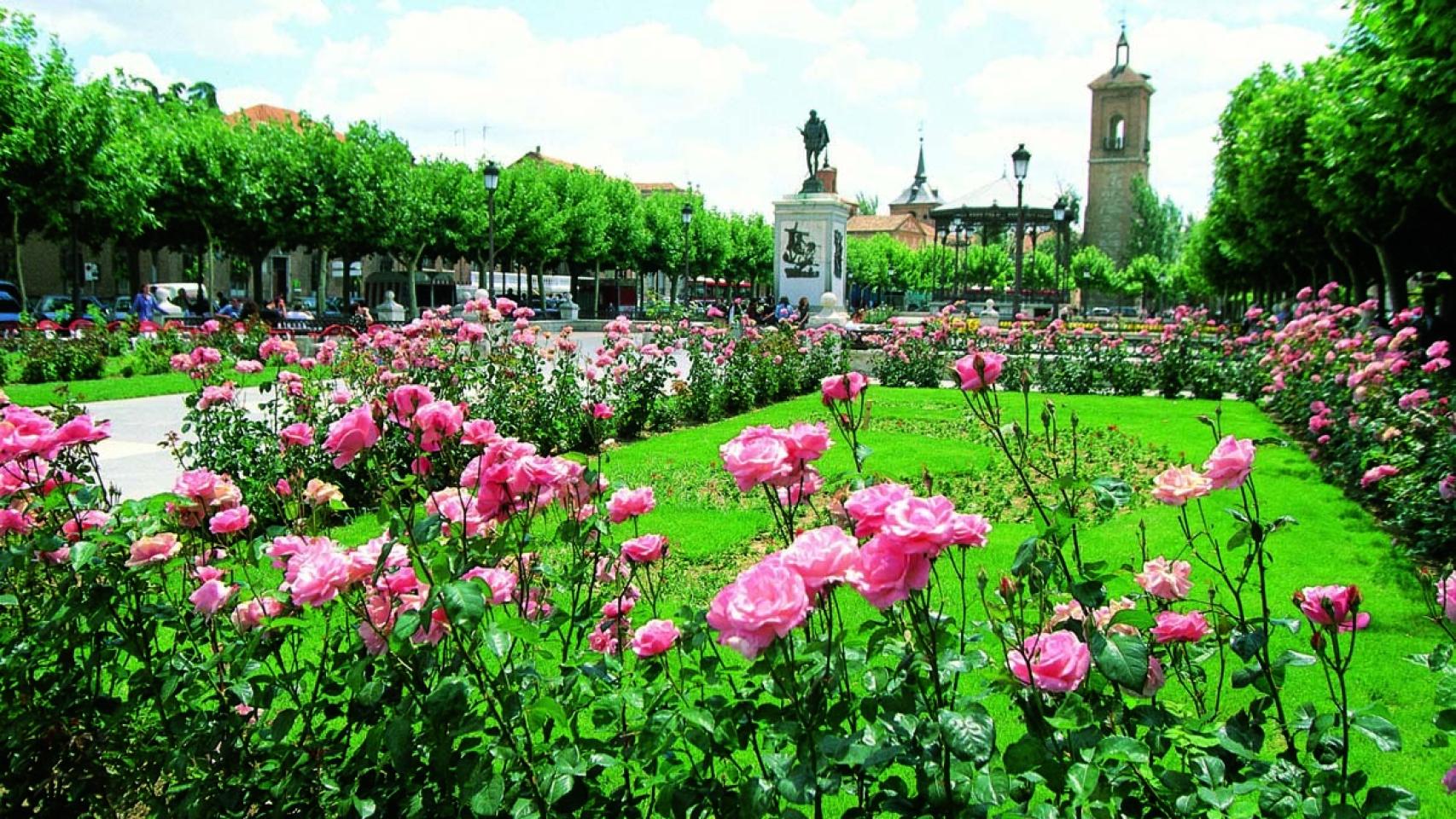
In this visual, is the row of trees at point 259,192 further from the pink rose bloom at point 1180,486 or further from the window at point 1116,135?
the window at point 1116,135

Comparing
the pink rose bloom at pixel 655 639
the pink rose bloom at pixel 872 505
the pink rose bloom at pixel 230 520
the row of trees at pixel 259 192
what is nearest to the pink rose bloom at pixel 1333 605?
the pink rose bloom at pixel 872 505

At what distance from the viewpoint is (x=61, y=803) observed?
2.78 meters

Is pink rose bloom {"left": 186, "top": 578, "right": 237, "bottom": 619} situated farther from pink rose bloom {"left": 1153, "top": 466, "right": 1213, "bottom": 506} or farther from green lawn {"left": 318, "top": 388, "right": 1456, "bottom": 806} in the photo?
pink rose bloom {"left": 1153, "top": 466, "right": 1213, "bottom": 506}

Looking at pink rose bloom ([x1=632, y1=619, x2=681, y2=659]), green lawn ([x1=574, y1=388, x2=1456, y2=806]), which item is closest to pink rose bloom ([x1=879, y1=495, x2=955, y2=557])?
pink rose bloom ([x1=632, y1=619, x2=681, y2=659])

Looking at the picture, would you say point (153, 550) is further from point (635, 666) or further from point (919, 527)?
point (919, 527)

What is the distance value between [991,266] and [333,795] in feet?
274

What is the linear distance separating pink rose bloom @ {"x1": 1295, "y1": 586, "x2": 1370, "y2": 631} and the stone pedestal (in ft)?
80.7

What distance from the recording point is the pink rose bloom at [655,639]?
2.05m

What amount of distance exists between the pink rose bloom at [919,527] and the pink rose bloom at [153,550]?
68.0 inches

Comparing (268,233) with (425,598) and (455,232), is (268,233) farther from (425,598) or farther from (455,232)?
(425,598)

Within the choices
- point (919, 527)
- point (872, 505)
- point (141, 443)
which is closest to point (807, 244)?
point (141, 443)

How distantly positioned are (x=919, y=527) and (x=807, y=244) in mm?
25670

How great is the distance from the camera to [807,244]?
87.8 feet

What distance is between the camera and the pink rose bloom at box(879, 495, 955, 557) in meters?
1.50
